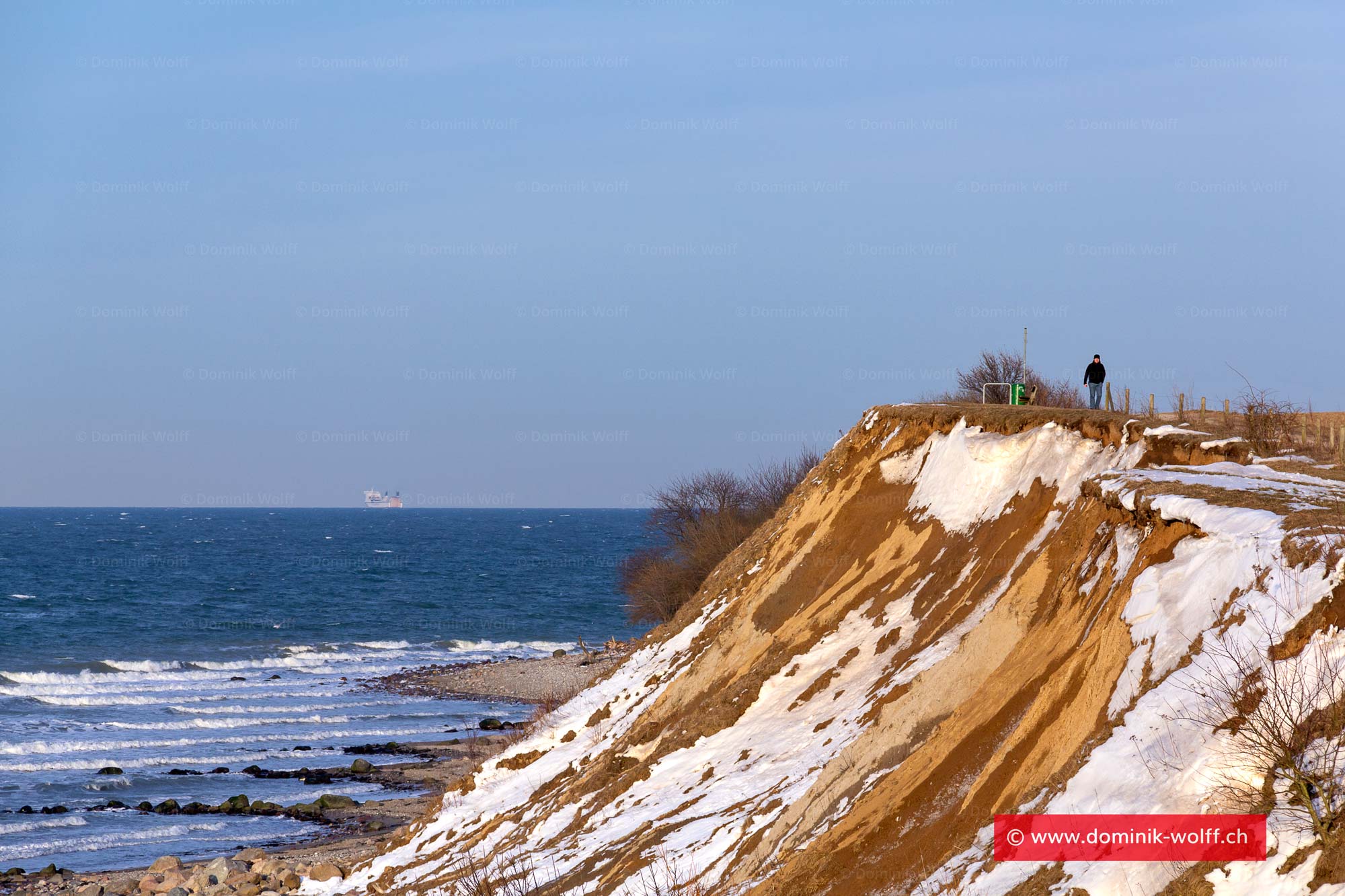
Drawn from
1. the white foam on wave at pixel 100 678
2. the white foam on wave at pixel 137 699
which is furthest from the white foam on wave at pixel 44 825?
the white foam on wave at pixel 100 678

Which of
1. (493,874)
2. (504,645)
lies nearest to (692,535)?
(504,645)

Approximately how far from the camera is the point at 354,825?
3178 cm

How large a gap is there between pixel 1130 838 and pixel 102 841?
96.7 ft

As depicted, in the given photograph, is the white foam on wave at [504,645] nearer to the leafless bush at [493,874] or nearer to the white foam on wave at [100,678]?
the white foam on wave at [100,678]

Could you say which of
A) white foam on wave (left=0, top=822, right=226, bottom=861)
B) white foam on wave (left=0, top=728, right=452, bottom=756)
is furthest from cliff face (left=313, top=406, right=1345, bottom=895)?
white foam on wave (left=0, top=728, right=452, bottom=756)

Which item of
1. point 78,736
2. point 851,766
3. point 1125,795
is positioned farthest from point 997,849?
point 78,736

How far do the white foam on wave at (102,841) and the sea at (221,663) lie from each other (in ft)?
0.22

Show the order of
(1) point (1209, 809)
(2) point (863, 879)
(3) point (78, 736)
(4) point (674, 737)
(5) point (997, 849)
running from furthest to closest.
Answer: (3) point (78, 736) < (4) point (674, 737) < (2) point (863, 879) < (5) point (997, 849) < (1) point (1209, 809)

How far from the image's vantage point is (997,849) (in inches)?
364

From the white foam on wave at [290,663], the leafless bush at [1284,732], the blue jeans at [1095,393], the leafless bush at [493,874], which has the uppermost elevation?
the blue jeans at [1095,393]

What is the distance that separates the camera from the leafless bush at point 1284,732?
6922 mm

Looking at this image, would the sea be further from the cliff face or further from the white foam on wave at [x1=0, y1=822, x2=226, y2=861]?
the cliff face

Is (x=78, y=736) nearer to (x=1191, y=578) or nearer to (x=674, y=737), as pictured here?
(x=674, y=737)

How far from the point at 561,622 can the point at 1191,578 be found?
73.5m
